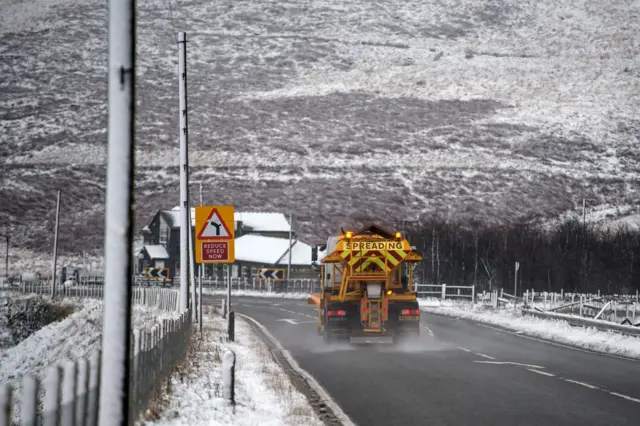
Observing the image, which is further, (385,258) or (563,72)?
(563,72)

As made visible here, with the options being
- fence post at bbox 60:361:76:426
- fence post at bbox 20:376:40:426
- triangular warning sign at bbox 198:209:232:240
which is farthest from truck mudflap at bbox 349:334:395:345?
fence post at bbox 20:376:40:426

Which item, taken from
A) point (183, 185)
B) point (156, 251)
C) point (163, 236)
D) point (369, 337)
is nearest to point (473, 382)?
point (369, 337)

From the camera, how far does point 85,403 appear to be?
716cm

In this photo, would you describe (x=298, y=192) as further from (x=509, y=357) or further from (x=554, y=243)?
(x=509, y=357)

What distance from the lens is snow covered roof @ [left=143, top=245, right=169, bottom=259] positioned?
90562 mm

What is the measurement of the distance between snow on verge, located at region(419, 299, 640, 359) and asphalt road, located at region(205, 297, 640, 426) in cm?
106

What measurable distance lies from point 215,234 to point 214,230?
0.09 m

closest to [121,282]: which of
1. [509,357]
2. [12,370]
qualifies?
[509,357]

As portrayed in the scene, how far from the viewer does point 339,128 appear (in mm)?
147000

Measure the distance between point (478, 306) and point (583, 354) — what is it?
82.4 feet

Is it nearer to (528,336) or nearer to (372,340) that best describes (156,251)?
(528,336)

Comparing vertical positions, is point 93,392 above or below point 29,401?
below

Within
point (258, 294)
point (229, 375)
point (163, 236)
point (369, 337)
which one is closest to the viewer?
point (229, 375)

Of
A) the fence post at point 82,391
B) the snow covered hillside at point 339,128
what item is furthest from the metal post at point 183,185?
the snow covered hillside at point 339,128
